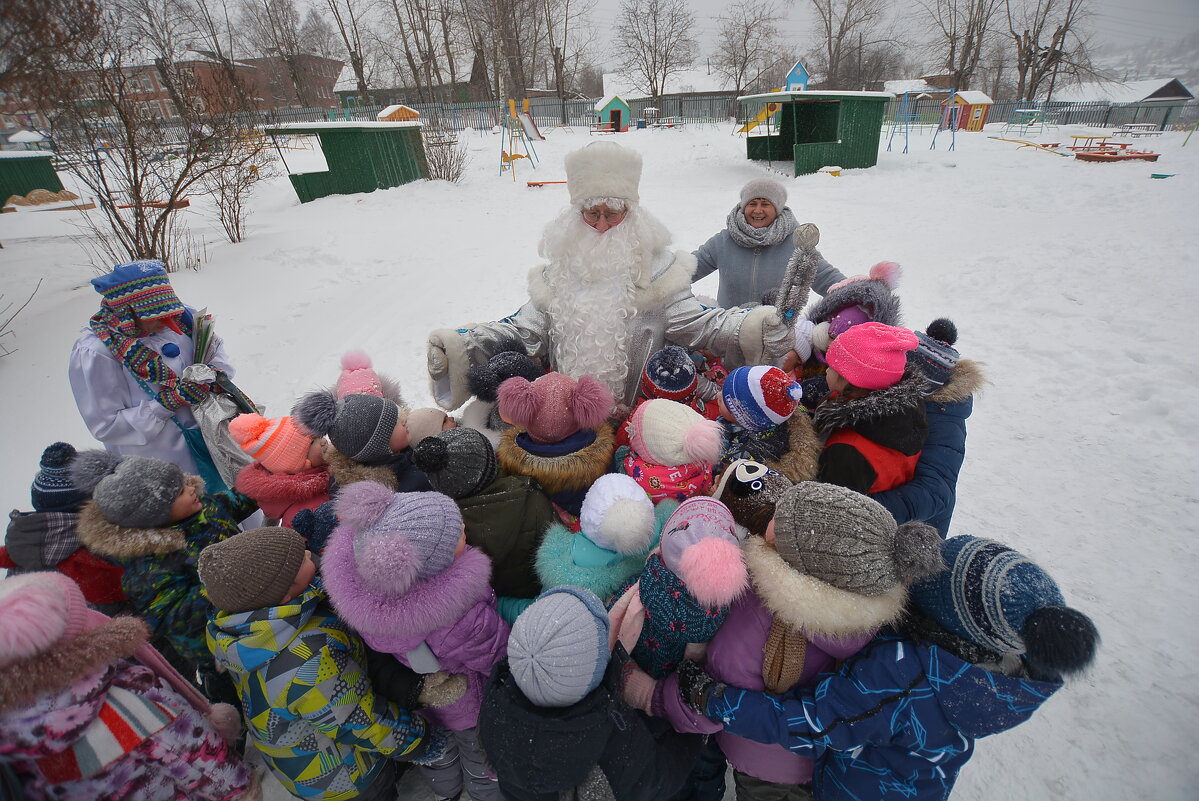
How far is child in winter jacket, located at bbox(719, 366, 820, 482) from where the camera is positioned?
1.81 metres

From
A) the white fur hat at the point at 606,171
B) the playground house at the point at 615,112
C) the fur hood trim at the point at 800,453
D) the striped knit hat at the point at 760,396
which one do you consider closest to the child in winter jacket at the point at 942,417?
the fur hood trim at the point at 800,453

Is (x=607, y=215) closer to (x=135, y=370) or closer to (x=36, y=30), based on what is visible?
(x=135, y=370)

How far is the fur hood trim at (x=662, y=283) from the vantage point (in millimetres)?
2502

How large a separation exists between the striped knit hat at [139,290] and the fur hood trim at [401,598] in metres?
2.05

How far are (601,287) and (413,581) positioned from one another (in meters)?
1.63

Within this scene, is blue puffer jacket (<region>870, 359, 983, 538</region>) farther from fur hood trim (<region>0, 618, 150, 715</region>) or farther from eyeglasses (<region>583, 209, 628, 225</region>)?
fur hood trim (<region>0, 618, 150, 715</region>)

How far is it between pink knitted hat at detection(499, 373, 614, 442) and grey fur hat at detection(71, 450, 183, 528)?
119cm

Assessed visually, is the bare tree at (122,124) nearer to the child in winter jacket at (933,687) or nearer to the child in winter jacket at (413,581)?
the child in winter jacket at (413,581)

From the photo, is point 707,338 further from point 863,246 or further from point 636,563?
point 863,246

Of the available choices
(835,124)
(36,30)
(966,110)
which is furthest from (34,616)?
(966,110)

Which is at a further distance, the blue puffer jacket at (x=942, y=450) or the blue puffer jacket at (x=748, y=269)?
the blue puffer jacket at (x=748, y=269)

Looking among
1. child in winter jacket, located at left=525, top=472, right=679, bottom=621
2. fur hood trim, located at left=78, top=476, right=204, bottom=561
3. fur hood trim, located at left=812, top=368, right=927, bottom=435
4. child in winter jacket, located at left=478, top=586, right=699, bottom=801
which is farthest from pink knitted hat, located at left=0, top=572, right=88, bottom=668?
fur hood trim, located at left=812, top=368, right=927, bottom=435

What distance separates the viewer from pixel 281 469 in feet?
7.02

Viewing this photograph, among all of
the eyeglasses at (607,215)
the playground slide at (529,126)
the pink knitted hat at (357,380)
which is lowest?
the pink knitted hat at (357,380)
